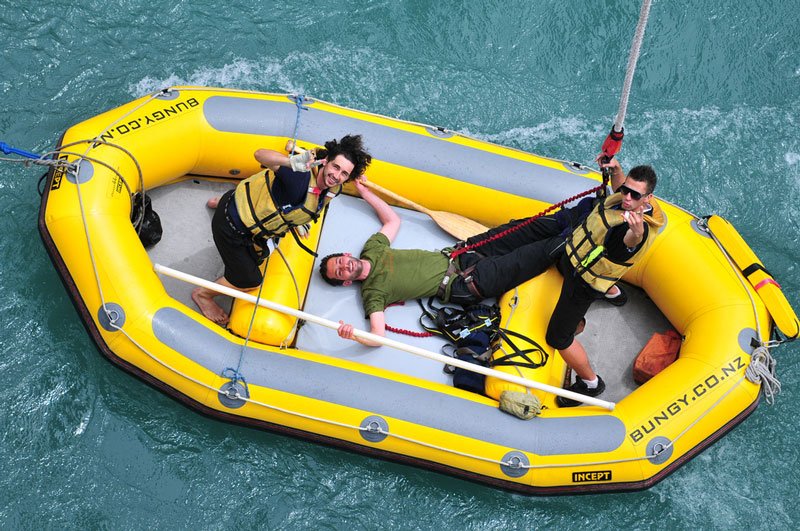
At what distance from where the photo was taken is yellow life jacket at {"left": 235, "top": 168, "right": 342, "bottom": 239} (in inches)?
174

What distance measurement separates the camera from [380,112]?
20.2ft

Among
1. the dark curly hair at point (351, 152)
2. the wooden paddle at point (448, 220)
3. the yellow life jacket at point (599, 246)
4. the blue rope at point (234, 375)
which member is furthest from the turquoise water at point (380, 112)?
the dark curly hair at point (351, 152)

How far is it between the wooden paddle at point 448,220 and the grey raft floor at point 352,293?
8 centimetres

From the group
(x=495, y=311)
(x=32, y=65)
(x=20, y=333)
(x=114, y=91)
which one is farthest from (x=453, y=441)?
(x=32, y=65)

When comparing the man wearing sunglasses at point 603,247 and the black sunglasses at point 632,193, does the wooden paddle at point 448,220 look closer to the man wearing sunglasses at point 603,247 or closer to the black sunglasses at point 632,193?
the man wearing sunglasses at point 603,247

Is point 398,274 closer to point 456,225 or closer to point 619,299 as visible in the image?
point 456,225

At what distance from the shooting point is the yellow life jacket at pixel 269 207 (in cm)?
443

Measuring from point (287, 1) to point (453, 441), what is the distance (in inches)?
135

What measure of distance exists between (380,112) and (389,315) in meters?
1.73

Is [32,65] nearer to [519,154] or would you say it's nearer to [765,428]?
[519,154]

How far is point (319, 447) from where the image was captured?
4.97m

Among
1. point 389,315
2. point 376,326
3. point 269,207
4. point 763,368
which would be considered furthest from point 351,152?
point 763,368

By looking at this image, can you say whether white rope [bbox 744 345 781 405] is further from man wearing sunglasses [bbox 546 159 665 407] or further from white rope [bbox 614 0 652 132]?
white rope [bbox 614 0 652 132]

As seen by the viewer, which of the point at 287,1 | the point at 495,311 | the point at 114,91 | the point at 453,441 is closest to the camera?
the point at 453,441
